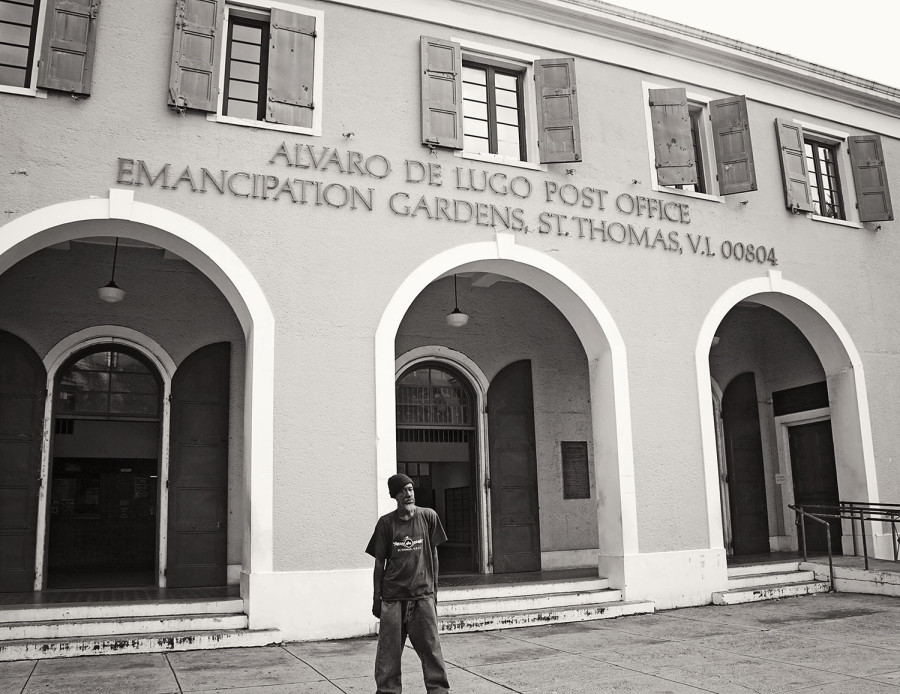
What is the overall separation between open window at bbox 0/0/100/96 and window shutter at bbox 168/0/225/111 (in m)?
0.84

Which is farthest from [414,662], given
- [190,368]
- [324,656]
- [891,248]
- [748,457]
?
[891,248]

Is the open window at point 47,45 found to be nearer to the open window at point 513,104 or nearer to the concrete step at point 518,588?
the open window at point 513,104

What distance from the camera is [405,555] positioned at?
555 centimetres

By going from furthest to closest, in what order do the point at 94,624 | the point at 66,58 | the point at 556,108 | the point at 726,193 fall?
1. the point at 726,193
2. the point at 556,108
3. the point at 66,58
4. the point at 94,624

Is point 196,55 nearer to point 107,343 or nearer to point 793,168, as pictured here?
point 107,343

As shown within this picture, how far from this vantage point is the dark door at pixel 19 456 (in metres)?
9.75

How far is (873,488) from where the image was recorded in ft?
38.9

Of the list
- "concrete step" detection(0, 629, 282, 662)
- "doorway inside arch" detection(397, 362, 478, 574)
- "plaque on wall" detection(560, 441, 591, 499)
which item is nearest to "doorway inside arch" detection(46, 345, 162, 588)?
"concrete step" detection(0, 629, 282, 662)

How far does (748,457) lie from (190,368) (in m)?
9.29

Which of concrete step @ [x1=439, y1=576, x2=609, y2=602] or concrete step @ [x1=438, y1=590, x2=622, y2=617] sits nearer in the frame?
concrete step @ [x1=438, y1=590, x2=622, y2=617]

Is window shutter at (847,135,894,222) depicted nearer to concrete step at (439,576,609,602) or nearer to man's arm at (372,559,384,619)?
concrete step at (439,576,609,602)

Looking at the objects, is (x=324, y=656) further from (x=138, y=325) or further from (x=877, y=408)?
(x=877, y=408)

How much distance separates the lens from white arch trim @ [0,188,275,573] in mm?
8211

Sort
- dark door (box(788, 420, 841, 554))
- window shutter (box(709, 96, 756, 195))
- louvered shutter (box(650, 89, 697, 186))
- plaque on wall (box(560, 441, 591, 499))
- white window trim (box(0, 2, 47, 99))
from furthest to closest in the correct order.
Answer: dark door (box(788, 420, 841, 554)) < plaque on wall (box(560, 441, 591, 499)) < window shutter (box(709, 96, 756, 195)) < louvered shutter (box(650, 89, 697, 186)) < white window trim (box(0, 2, 47, 99))
